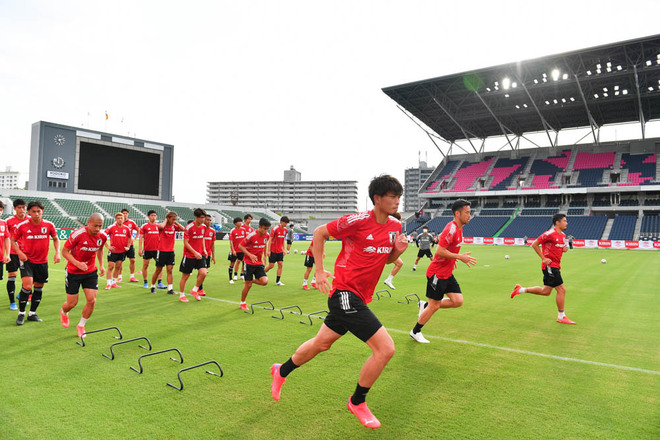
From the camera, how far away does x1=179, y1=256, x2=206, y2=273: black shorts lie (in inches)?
384

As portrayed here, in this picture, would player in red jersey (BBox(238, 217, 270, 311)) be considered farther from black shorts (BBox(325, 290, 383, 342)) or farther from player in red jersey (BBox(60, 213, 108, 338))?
black shorts (BBox(325, 290, 383, 342))

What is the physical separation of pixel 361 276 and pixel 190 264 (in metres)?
7.17

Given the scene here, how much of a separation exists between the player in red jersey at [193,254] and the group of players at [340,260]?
3 centimetres

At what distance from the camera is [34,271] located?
288 inches

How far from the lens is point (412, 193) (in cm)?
15650

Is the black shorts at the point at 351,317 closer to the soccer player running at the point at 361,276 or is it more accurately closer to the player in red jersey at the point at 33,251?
the soccer player running at the point at 361,276

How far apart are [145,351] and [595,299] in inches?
460

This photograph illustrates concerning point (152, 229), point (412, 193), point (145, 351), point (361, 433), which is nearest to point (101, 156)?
point (152, 229)

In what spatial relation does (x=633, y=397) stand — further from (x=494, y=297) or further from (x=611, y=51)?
(x=611, y=51)

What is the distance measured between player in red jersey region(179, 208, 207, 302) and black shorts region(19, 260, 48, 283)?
113 inches

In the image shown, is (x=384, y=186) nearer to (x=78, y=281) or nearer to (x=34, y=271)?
(x=78, y=281)

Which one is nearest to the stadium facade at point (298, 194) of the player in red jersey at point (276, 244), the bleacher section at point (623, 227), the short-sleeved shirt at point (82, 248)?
the bleacher section at point (623, 227)

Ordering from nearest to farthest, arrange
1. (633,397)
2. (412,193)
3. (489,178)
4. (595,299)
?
(633,397), (595,299), (489,178), (412,193)

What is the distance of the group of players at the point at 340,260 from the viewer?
3.74 m
